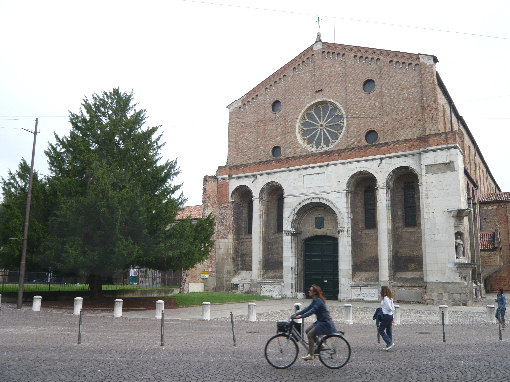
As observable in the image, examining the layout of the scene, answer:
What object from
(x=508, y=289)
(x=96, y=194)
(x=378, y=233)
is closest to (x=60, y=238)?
(x=96, y=194)

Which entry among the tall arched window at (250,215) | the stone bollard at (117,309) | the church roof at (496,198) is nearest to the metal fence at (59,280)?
the tall arched window at (250,215)

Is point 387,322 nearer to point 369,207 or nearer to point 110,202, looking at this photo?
point 110,202

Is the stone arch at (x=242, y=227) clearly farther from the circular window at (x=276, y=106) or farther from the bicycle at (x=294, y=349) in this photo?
the bicycle at (x=294, y=349)

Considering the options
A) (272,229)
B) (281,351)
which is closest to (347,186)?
(272,229)

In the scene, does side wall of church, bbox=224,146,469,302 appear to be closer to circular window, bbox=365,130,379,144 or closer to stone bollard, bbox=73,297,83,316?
circular window, bbox=365,130,379,144

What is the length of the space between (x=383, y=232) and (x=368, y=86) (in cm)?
891

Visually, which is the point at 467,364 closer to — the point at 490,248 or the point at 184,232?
the point at 184,232

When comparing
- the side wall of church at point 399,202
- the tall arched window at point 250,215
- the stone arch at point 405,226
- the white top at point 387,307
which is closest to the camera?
the white top at point 387,307

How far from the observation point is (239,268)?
29734mm

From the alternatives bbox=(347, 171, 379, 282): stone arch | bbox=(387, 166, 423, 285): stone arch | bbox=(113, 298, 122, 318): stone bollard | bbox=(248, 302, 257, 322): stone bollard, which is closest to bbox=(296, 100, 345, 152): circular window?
bbox=(347, 171, 379, 282): stone arch

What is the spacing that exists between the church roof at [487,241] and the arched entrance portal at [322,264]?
13820 millimetres

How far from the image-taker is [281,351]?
26.4 ft

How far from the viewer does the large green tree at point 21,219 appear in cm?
2030

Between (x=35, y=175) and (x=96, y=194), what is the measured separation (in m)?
5.27
